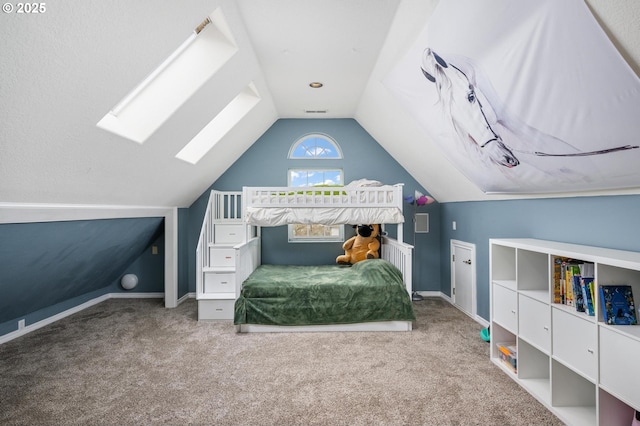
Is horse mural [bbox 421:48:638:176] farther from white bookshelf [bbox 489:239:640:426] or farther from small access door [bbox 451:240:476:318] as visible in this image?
small access door [bbox 451:240:476:318]

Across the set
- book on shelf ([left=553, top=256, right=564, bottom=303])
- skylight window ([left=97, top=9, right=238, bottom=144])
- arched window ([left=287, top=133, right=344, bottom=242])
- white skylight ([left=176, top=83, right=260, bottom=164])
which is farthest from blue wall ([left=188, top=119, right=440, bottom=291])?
book on shelf ([left=553, top=256, right=564, bottom=303])

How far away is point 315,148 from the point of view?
526 centimetres

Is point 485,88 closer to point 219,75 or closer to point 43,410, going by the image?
point 219,75

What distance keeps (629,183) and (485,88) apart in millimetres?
917

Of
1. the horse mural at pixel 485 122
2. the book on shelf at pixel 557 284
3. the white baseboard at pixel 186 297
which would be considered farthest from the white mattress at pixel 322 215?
the book on shelf at pixel 557 284

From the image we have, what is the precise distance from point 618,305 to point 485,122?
4.15ft

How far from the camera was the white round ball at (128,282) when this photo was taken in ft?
16.1

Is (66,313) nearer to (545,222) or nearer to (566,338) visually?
(566,338)

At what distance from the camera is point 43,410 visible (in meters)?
2.18

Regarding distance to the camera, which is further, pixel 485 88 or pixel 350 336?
pixel 350 336

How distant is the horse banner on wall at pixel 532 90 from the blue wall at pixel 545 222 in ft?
0.52

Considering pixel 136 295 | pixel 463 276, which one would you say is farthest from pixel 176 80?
pixel 463 276

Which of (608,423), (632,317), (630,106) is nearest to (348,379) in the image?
(608,423)

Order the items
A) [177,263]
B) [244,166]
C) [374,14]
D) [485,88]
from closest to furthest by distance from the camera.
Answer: [485,88], [374,14], [177,263], [244,166]
